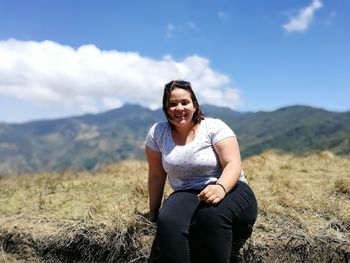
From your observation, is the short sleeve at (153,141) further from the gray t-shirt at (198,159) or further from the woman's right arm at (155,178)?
the gray t-shirt at (198,159)

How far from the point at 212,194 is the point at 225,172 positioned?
0.35 meters

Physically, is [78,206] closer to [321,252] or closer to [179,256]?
[179,256]

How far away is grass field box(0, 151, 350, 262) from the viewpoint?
15.4 ft

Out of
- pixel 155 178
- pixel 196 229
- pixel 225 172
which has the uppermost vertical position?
pixel 225 172

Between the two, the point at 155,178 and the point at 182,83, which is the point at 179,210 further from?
the point at 182,83

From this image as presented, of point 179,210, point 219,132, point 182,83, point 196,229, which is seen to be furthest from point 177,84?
Result: point 196,229

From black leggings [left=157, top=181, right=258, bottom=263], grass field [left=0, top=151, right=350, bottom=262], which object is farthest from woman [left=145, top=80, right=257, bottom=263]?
grass field [left=0, top=151, right=350, bottom=262]

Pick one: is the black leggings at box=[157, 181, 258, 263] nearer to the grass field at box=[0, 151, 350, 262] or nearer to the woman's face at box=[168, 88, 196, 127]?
the grass field at box=[0, 151, 350, 262]

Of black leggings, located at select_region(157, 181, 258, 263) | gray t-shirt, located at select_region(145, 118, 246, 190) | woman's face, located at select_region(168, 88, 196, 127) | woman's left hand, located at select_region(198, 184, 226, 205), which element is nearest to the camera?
black leggings, located at select_region(157, 181, 258, 263)

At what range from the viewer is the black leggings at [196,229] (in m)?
3.97

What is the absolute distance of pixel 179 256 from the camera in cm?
392

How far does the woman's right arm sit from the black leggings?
873 millimetres

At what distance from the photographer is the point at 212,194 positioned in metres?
4.11

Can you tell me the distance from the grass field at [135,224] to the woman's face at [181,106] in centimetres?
144
